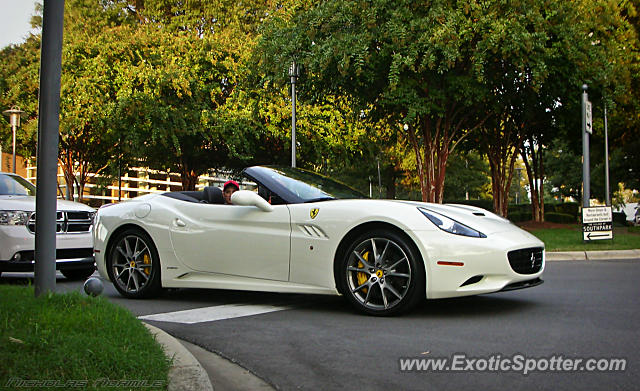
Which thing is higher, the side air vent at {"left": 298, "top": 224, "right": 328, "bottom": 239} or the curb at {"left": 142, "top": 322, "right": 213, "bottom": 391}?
the side air vent at {"left": 298, "top": 224, "right": 328, "bottom": 239}

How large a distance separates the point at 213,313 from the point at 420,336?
2.05 m

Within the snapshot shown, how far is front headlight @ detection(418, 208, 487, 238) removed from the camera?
17.5 feet

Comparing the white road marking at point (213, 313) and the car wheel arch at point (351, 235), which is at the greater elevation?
the car wheel arch at point (351, 235)

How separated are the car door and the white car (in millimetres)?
2826

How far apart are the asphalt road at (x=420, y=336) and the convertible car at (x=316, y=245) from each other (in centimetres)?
26

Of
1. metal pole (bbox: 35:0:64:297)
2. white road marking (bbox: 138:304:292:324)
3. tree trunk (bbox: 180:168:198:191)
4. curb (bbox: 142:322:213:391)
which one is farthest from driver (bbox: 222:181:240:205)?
tree trunk (bbox: 180:168:198:191)

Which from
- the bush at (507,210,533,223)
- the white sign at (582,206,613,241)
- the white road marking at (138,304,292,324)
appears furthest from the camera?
the bush at (507,210,533,223)

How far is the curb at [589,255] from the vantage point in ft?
38.3

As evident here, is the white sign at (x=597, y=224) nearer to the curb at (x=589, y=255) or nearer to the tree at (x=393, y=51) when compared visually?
the curb at (x=589, y=255)

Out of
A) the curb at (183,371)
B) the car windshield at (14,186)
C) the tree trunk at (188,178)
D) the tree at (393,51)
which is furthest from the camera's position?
the tree trunk at (188,178)

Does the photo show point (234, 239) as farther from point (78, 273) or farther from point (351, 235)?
point (78, 273)

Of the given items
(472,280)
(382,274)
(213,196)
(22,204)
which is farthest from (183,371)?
(22,204)

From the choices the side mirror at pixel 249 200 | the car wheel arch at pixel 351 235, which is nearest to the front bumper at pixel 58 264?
the side mirror at pixel 249 200

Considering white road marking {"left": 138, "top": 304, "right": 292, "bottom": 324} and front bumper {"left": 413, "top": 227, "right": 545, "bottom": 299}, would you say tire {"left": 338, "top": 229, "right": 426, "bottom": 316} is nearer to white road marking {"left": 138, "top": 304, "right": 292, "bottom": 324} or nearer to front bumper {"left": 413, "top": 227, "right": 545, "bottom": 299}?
front bumper {"left": 413, "top": 227, "right": 545, "bottom": 299}
